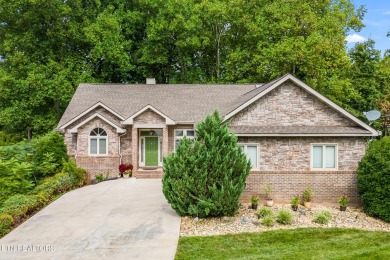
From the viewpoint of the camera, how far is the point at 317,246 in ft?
32.1

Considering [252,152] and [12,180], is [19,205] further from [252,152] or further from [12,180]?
[252,152]

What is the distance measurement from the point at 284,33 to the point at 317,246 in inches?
933

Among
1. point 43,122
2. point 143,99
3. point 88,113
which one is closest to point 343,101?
point 143,99

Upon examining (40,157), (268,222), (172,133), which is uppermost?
(172,133)

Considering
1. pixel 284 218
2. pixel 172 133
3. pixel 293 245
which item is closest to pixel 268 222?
pixel 284 218

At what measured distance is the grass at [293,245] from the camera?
9078 mm

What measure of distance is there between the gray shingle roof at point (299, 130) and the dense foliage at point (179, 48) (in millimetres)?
13940

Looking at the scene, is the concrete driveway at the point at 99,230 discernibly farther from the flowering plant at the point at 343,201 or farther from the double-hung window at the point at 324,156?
the flowering plant at the point at 343,201

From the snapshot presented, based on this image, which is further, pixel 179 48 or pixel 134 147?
pixel 179 48

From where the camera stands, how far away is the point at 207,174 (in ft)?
39.3

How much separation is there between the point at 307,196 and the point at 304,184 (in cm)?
54

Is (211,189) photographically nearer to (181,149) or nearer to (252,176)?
(181,149)

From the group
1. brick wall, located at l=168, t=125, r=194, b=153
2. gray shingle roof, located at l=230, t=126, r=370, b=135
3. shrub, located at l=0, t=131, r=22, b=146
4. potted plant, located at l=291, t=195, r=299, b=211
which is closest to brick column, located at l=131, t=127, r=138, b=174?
brick wall, located at l=168, t=125, r=194, b=153

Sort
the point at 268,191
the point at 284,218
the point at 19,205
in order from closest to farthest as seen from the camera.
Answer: the point at 284,218
the point at 19,205
the point at 268,191
